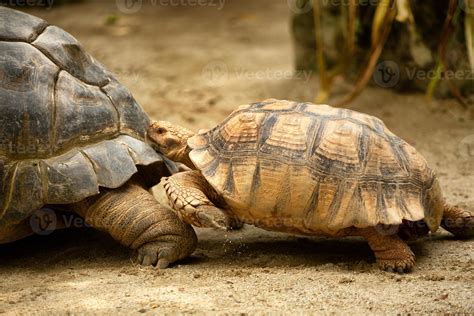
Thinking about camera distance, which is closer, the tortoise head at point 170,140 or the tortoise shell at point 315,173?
the tortoise shell at point 315,173

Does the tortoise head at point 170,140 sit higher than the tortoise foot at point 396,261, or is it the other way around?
the tortoise head at point 170,140

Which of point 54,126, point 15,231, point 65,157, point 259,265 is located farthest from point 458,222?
point 15,231

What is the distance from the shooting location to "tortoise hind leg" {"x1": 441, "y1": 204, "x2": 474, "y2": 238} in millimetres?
4133

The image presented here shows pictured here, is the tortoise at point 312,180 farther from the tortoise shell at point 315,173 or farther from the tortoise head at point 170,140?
the tortoise head at point 170,140

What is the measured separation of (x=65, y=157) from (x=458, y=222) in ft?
7.54

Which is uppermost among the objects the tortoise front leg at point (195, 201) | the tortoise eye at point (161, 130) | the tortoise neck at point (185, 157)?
the tortoise eye at point (161, 130)

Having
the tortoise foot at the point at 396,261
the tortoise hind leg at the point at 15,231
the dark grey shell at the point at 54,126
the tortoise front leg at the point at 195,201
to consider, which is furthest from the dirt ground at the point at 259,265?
the dark grey shell at the point at 54,126

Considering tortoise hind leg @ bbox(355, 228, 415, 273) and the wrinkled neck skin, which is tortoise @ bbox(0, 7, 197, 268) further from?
tortoise hind leg @ bbox(355, 228, 415, 273)

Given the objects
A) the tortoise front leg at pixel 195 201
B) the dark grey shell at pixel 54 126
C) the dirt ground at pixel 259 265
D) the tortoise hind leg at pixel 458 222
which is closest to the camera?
the dirt ground at pixel 259 265

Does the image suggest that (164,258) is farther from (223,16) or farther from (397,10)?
(223,16)

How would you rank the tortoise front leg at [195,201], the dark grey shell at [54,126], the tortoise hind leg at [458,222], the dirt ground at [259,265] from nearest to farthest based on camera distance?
the dirt ground at [259,265] < the tortoise front leg at [195,201] < the dark grey shell at [54,126] < the tortoise hind leg at [458,222]

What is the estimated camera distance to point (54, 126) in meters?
3.91

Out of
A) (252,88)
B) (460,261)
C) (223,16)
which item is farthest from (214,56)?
(460,261)

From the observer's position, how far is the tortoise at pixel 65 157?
377 cm
